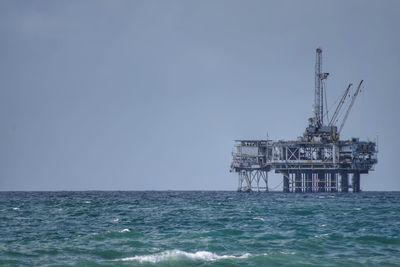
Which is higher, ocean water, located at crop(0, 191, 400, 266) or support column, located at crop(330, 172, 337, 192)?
support column, located at crop(330, 172, 337, 192)

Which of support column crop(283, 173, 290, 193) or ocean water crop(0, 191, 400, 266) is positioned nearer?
ocean water crop(0, 191, 400, 266)

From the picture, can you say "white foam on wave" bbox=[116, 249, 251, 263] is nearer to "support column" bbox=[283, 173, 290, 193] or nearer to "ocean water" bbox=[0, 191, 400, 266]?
"ocean water" bbox=[0, 191, 400, 266]

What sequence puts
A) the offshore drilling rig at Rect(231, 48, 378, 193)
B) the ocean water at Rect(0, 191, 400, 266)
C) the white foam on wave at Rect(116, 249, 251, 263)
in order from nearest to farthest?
the ocean water at Rect(0, 191, 400, 266), the white foam on wave at Rect(116, 249, 251, 263), the offshore drilling rig at Rect(231, 48, 378, 193)

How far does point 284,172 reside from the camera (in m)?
151

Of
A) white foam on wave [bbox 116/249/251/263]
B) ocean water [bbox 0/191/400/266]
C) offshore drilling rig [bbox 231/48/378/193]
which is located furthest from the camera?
offshore drilling rig [bbox 231/48/378/193]

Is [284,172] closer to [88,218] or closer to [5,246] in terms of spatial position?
[88,218]

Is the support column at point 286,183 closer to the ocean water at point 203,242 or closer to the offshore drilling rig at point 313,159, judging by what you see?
the offshore drilling rig at point 313,159

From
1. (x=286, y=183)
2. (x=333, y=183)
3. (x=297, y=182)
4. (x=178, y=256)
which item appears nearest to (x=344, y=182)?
(x=333, y=183)

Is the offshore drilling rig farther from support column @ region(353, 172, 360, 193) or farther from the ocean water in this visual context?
the ocean water

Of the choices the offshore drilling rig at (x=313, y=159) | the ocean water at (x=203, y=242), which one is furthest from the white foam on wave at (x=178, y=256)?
the offshore drilling rig at (x=313, y=159)

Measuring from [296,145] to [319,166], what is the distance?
877cm

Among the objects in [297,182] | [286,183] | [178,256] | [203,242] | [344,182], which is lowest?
[178,256]

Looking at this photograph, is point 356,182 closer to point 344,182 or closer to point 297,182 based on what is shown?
point 344,182

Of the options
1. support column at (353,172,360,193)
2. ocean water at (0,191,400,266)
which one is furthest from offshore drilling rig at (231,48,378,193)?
ocean water at (0,191,400,266)
